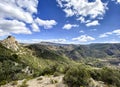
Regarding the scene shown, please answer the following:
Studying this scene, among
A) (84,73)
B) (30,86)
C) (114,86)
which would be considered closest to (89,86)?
(84,73)

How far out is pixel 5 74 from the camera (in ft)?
409

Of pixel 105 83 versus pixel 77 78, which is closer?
pixel 77 78

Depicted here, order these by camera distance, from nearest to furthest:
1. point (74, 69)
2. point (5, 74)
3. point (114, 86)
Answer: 1. point (74, 69)
2. point (114, 86)
3. point (5, 74)

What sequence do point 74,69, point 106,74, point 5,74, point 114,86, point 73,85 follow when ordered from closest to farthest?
point 73,85, point 74,69, point 114,86, point 106,74, point 5,74

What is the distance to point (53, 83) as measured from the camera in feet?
58.4

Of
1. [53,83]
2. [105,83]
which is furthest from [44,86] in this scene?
[105,83]

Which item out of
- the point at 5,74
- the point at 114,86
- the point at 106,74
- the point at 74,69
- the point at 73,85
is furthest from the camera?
the point at 5,74

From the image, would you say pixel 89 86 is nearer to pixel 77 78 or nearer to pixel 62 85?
pixel 77 78

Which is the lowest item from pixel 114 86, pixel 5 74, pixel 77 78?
pixel 5 74

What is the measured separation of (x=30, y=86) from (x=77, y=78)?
5086mm

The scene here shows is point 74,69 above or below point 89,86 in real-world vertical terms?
above

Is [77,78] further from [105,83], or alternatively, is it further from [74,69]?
[105,83]

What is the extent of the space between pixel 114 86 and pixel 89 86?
387 cm

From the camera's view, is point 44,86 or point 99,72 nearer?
point 44,86
